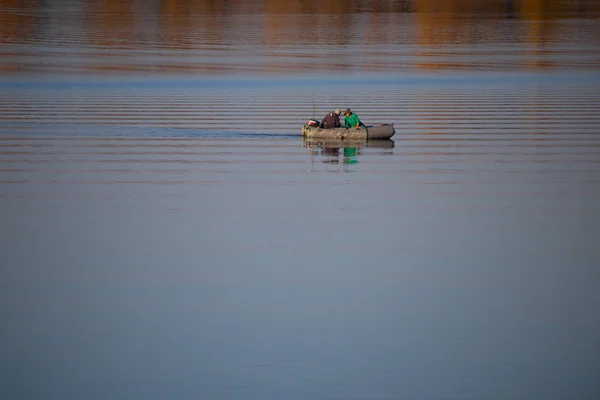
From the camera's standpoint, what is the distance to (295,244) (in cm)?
2014

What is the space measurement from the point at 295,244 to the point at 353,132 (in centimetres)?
1294

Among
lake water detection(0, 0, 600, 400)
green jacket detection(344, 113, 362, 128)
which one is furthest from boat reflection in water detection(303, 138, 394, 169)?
green jacket detection(344, 113, 362, 128)

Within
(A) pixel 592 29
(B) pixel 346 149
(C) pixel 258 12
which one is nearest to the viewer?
(B) pixel 346 149

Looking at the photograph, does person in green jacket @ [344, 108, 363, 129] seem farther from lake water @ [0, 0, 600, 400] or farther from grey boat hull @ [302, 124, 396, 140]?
lake water @ [0, 0, 600, 400]

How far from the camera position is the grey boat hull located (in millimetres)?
32531

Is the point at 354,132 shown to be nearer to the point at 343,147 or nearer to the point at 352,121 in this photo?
the point at 352,121

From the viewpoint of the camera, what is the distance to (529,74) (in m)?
56.7

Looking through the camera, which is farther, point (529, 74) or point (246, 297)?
point (529, 74)

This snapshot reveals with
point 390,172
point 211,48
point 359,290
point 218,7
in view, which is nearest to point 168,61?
point 211,48

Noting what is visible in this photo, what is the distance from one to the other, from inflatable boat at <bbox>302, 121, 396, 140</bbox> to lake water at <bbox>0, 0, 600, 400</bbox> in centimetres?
40

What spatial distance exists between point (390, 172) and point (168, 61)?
37004mm

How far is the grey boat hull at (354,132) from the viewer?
32.5 m

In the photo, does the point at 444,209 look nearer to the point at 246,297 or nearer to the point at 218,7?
the point at 246,297

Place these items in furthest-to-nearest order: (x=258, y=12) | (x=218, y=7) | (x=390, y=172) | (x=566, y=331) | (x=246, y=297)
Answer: (x=218, y=7) → (x=258, y=12) → (x=390, y=172) → (x=246, y=297) → (x=566, y=331)
